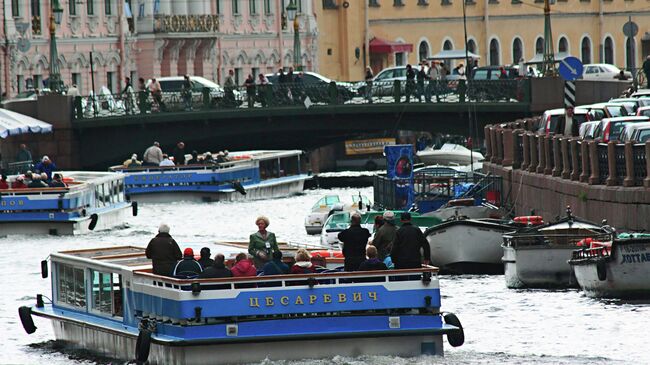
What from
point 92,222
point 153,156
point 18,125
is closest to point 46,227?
point 92,222

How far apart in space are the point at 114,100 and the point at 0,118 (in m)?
6.22

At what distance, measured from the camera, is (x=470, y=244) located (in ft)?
140

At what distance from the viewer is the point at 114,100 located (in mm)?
73188

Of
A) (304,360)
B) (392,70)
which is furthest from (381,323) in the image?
(392,70)

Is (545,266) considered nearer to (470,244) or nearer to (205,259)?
(470,244)

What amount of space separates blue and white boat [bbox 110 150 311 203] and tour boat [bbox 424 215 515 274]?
81.5 feet

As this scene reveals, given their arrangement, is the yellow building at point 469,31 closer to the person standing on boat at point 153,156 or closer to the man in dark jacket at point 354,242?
the person standing on boat at point 153,156

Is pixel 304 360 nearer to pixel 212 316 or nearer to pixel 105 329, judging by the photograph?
pixel 212 316

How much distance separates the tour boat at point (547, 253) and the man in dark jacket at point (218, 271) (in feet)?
37.3

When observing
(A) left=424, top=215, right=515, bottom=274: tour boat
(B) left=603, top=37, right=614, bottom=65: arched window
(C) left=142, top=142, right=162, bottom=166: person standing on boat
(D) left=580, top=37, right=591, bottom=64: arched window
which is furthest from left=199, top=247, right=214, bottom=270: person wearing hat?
(B) left=603, top=37, right=614, bottom=65: arched window

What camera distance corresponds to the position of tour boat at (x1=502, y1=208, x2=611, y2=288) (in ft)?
129

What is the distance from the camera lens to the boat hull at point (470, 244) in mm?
42625

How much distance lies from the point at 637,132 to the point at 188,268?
662 inches

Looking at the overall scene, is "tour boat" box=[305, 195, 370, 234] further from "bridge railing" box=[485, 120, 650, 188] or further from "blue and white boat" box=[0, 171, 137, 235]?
"blue and white boat" box=[0, 171, 137, 235]
